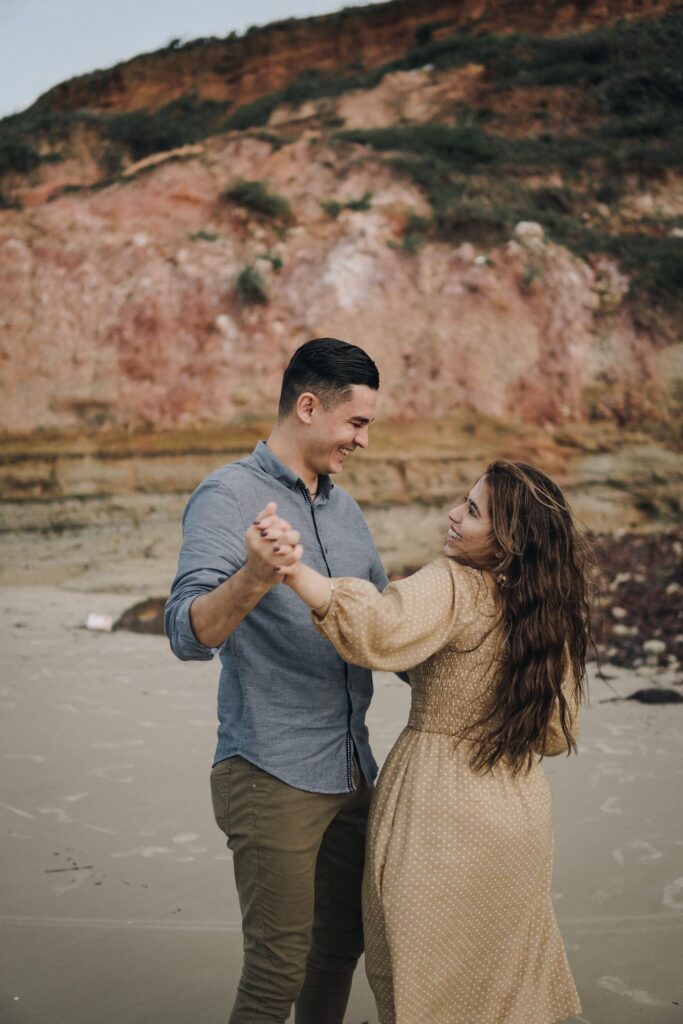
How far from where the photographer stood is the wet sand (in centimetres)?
308

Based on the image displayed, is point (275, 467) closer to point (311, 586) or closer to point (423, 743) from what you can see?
point (311, 586)

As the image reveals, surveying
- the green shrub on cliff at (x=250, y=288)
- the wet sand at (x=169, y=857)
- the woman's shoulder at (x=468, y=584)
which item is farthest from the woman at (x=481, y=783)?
the green shrub on cliff at (x=250, y=288)

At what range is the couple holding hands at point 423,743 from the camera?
2.15m

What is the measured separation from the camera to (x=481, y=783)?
2229 millimetres

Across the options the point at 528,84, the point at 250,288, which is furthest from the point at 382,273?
the point at 528,84

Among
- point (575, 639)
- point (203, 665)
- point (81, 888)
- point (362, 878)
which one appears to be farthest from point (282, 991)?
point (203, 665)

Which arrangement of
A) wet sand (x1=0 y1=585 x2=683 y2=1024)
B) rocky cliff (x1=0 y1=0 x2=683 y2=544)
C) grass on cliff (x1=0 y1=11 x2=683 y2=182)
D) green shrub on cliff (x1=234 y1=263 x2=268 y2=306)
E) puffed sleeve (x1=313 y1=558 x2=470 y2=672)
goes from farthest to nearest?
grass on cliff (x1=0 y1=11 x2=683 y2=182)
green shrub on cliff (x1=234 y1=263 x2=268 y2=306)
rocky cliff (x1=0 y1=0 x2=683 y2=544)
wet sand (x1=0 y1=585 x2=683 y2=1024)
puffed sleeve (x1=313 y1=558 x2=470 y2=672)

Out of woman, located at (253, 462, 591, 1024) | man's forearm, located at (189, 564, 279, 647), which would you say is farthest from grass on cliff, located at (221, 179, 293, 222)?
man's forearm, located at (189, 564, 279, 647)

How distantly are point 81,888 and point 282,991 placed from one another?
5.98 ft

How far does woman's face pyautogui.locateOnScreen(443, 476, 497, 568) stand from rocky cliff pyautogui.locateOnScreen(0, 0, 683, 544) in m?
9.48

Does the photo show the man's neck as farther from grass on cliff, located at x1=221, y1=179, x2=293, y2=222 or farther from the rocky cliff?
grass on cliff, located at x1=221, y1=179, x2=293, y2=222

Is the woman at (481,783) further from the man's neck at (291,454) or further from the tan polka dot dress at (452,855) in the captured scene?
the man's neck at (291,454)

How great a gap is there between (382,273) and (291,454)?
10.3 metres

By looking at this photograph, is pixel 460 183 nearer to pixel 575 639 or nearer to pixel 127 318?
pixel 127 318
